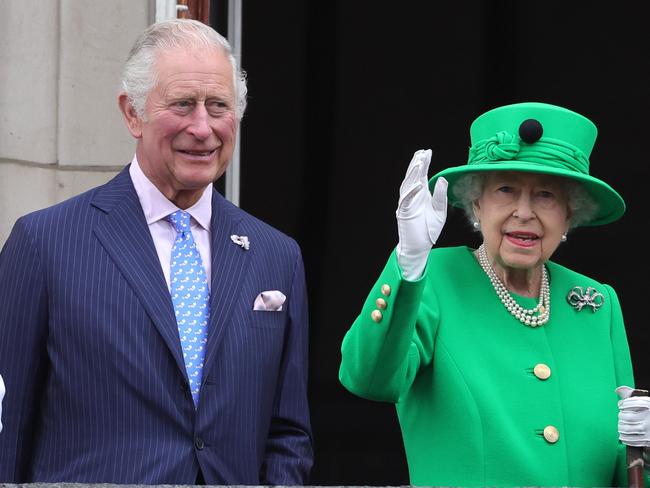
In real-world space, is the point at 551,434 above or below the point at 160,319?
below

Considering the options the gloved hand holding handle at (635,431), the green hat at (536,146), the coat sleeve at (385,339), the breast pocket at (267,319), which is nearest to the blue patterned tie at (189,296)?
the breast pocket at (267,319)

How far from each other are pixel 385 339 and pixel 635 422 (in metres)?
0.52

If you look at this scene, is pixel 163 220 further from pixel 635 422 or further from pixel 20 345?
pixel 635 422

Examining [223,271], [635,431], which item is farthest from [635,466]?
[223,271]

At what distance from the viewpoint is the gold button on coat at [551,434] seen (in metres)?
3.55

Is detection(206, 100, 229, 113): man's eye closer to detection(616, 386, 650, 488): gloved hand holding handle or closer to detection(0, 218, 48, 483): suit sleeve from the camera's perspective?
detection(0, 218, 48, 483): suit sleeve

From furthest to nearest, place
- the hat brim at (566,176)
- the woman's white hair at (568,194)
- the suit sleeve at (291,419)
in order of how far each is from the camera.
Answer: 1. the woman's white hair at (568,194)
2. the hat brim at (566,176)
3. the suit sleeve at (291,419)

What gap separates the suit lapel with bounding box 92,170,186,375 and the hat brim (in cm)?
69

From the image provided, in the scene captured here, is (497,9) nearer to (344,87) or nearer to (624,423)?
(344,87)

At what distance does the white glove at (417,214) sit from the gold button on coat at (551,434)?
0.49m

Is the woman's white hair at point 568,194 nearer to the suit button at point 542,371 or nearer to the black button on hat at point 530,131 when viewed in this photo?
the black button on hat at point 530,131

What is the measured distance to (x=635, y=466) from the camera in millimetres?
3336

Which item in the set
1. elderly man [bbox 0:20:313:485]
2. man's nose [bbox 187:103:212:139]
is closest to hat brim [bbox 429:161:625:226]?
elderly man [bbox 0:20:313:485]

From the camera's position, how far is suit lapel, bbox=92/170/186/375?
10.7 ft
